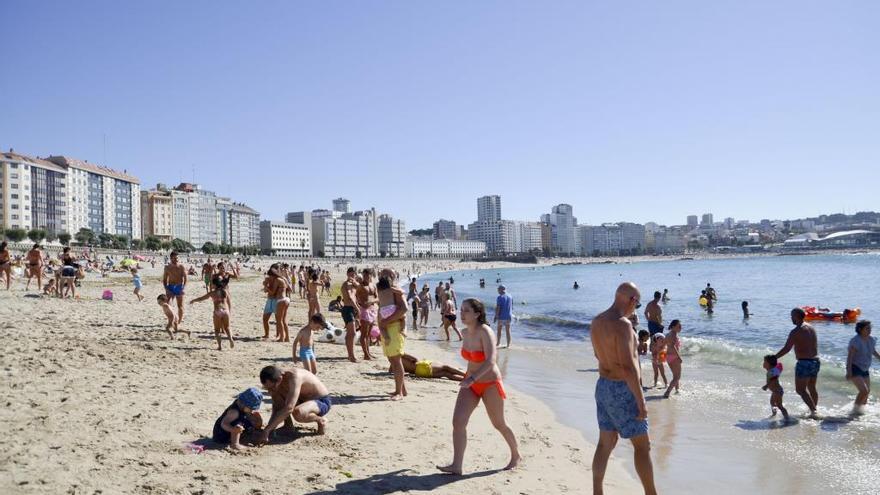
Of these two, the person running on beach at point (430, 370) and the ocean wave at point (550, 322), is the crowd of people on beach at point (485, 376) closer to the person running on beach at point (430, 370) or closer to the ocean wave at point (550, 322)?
the person running on beach at point (430, 370)

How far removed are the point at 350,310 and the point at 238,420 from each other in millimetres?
5533

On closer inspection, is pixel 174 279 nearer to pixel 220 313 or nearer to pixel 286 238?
pixel 220 313

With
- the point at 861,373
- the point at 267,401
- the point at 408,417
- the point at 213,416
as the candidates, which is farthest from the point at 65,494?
the point at 861,373

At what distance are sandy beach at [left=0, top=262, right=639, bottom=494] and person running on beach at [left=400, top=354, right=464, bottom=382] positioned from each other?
29cm

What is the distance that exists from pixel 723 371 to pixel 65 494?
37.8 ft

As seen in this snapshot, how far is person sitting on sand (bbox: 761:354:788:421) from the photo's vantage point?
755 cm

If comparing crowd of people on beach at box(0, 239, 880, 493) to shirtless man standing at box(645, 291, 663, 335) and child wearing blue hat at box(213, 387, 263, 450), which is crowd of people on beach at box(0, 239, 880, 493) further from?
shirtless man standing at box(645, 291, 663, 335)

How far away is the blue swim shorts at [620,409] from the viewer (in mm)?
4152

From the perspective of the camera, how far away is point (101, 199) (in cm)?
10425

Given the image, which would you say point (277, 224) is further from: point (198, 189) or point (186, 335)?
point (186, 335)

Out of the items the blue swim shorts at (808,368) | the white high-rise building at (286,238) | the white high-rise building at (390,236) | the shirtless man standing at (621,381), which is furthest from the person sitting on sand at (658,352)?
the white high-rise building at (390,236)

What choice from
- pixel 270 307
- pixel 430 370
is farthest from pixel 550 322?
pixel 430 370

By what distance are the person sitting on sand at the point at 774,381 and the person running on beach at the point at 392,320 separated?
4.69m

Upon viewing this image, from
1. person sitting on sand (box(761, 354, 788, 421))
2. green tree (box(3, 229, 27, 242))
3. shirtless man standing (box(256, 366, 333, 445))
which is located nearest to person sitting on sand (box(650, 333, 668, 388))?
person sitting on sand (box(761, 354, 788, 421))
